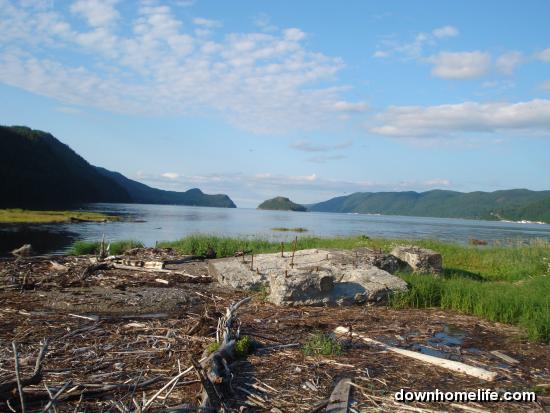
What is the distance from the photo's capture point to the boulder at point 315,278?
9.98 meters

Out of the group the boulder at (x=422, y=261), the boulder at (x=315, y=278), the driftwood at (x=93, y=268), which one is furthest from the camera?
the boulder at (x=422, y=261)

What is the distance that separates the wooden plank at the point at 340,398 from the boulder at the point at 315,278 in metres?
4.81

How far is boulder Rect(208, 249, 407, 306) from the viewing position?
9984mm

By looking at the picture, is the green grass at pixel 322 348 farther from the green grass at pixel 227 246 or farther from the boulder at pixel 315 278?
the green grass at pixel 227 246

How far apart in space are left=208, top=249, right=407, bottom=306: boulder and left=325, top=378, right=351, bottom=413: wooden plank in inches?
189

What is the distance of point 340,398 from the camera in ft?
15.2

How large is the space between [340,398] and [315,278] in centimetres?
547

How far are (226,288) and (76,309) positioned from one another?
4146 millimetres

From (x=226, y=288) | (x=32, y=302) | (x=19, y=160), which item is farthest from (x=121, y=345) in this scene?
(x=19, y=160)

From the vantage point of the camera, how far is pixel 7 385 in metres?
3.90

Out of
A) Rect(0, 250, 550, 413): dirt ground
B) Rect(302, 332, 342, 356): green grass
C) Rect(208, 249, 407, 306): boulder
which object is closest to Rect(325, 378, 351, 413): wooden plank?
Rect(0, 250, 550, 413): dirt ground

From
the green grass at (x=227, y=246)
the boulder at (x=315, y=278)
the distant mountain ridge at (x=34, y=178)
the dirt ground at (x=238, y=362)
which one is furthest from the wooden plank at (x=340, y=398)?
the distant mountain ridge at (x=34, y=178)

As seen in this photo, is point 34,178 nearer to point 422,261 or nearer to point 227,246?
point 227,246

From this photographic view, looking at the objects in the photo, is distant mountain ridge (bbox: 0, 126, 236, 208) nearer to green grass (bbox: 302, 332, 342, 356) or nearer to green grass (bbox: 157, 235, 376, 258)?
green grass (bbox: 157, 235, 376, 258)
